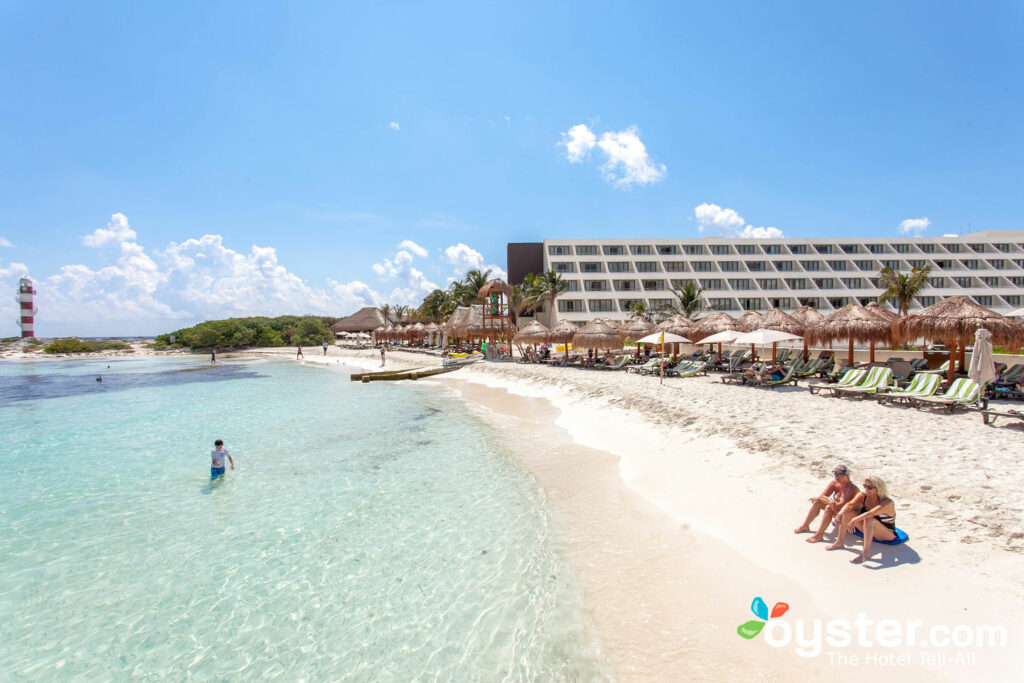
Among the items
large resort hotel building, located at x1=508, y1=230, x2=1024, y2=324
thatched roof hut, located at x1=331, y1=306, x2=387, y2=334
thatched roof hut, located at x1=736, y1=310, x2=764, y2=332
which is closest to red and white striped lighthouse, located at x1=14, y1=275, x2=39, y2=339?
thatched roof hut, located at x1=331, y1=306, x2=387, y2=334

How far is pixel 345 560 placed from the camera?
5.98 meters

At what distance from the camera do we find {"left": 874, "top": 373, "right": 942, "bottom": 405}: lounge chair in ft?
34.7

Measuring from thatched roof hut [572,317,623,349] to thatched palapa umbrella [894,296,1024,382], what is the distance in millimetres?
11315

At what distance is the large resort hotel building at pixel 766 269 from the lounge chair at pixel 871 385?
115 ft

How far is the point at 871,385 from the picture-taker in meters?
12.3

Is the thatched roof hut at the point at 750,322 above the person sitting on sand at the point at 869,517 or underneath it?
above

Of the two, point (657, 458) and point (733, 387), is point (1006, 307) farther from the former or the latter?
point (657, 458)

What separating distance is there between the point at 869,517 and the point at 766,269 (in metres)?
57.0

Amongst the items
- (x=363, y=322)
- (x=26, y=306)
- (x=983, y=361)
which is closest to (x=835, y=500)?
(x=983, y=361)

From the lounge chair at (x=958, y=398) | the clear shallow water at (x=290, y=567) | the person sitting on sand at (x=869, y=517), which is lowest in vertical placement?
the clear shallow water at (x=290, y=567)

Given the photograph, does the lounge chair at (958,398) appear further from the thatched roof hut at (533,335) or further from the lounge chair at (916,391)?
the thatched roof hut at (533,335)

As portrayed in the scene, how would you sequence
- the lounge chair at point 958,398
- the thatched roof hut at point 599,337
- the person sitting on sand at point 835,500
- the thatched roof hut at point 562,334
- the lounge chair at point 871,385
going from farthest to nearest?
the thatched roof hut at point 562,334 < the thatched roof hut at point 599,337 < the lounge chair at point 871,385 < the lounge chair at point 958,398 < the person sitting on sand at point 835,500
